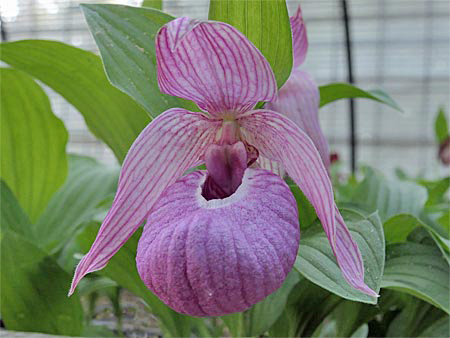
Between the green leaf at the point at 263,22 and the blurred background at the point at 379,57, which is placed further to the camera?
the blurred background at the point at 379,57

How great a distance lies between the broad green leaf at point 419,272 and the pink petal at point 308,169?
0.44ft

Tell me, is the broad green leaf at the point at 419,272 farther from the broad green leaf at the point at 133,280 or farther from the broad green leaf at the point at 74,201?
the broad green leaf at the point at 74,201

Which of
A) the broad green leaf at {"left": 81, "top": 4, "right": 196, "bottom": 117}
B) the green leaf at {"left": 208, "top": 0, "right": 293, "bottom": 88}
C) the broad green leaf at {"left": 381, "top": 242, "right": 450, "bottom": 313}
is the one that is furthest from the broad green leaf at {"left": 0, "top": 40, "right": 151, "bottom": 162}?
the broad green leaf at {"left": 381, "top": 242, "right": 450, "bottom": 313}

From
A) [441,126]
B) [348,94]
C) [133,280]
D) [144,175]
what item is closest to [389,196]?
[348,94]

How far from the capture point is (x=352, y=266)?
479 millimetres

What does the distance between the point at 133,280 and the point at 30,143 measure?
35cm

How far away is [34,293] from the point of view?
0.74 meters

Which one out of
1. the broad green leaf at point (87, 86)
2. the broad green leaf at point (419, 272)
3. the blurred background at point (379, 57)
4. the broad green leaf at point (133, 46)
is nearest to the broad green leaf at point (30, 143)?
the broad green leaf at point (87, 86)

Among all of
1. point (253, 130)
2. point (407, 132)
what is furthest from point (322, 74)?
point (253, 130)

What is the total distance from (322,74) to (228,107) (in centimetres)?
474

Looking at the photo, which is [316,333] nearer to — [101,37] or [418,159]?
[101,37]

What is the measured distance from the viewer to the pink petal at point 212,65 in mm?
452

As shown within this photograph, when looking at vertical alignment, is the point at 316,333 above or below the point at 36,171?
below

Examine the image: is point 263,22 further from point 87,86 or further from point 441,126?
point 441,126
